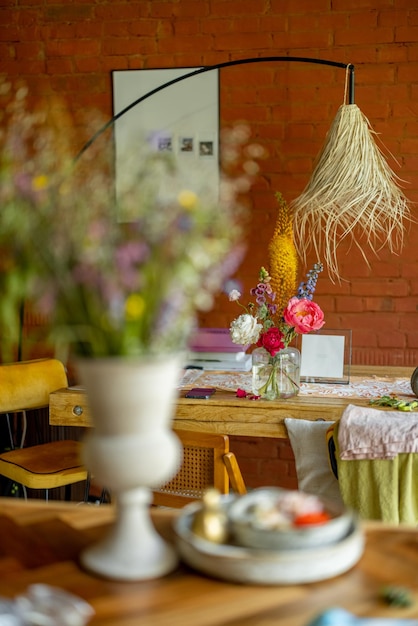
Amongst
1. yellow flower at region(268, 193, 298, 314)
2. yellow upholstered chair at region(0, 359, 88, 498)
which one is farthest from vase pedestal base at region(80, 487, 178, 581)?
yellow upholstered chair at region(0, 359, 88, 498)

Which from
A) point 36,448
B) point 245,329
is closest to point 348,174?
point 245,329

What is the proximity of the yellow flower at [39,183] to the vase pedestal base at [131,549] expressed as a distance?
0.46 metres

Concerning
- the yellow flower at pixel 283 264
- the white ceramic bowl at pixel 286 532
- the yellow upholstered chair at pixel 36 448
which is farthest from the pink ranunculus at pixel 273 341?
the white ceramic bowl at pixel 286 532

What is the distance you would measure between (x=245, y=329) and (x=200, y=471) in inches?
28.5

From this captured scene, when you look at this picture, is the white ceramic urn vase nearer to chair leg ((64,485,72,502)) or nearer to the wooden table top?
the wooden table top

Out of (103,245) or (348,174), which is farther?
(348,174)

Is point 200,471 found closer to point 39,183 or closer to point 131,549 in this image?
point 131,549

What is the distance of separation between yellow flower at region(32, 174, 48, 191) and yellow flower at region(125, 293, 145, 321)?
196 millimetres

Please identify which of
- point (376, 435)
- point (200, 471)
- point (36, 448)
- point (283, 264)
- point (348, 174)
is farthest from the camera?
point (36, 448)

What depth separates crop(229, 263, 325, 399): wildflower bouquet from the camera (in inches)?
112

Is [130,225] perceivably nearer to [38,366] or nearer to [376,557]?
[376,557]

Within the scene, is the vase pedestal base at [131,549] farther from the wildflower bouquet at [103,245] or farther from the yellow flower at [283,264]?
the yellow flower at [283,264]

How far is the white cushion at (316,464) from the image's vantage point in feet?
7.77

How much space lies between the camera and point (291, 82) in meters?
3.92
